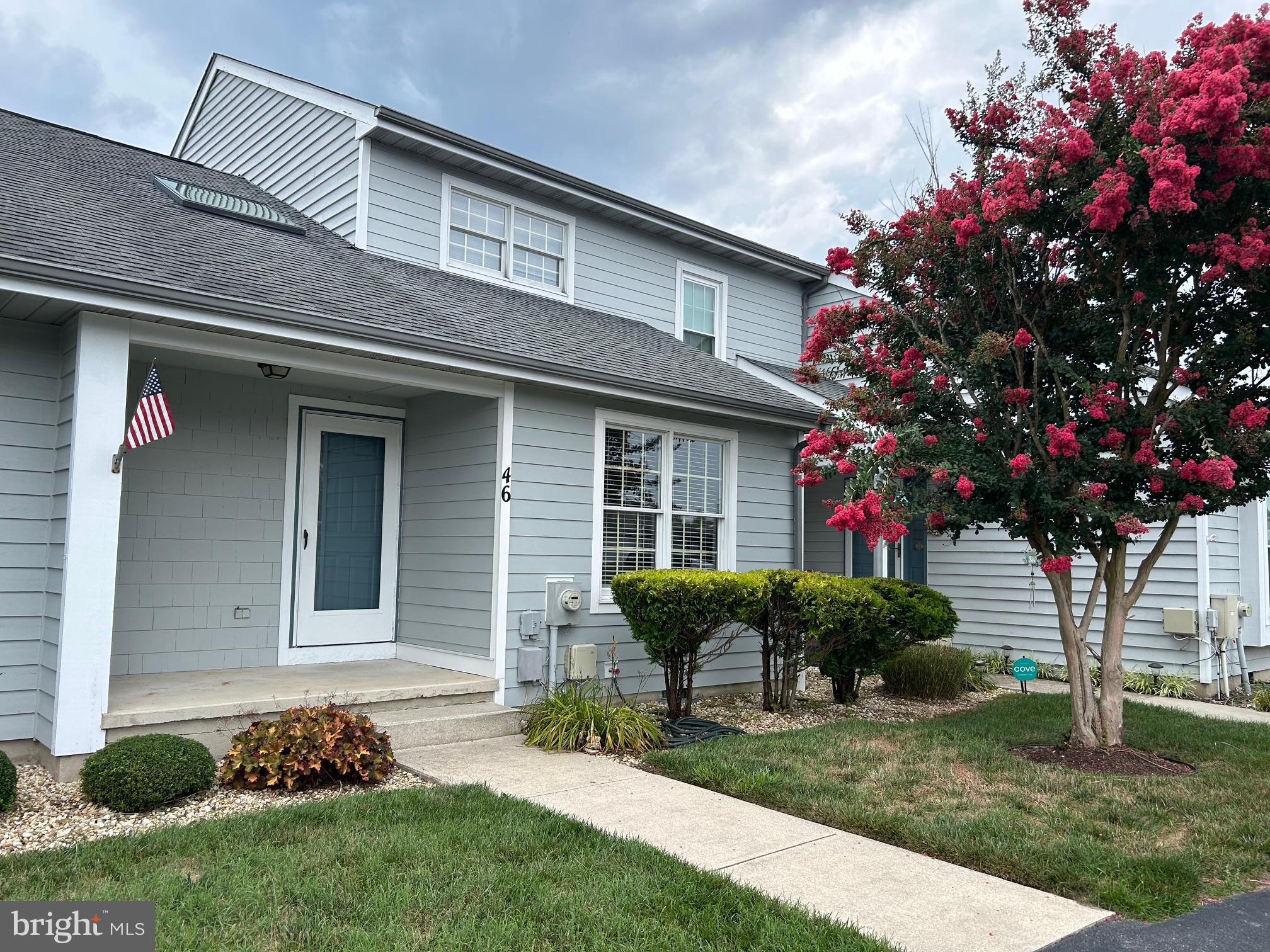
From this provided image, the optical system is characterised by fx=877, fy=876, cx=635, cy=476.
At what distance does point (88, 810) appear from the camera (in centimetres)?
459

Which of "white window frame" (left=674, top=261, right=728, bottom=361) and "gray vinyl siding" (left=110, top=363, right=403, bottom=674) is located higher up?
"white window frame" (left=674, top=261, right=728, bottom=361)

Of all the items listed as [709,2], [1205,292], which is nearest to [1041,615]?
[1205,292]

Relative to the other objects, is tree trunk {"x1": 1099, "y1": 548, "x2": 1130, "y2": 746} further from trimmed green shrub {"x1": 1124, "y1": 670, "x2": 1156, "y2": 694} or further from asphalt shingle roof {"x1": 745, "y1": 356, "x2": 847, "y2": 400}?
asphalt shingle roof {"x1": 745, "y1": 356, "x2": 847, "y2": 400}

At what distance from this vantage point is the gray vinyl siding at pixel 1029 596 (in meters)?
9.35

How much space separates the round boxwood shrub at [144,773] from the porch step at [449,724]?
4.46 ft

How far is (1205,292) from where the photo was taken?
569 cm

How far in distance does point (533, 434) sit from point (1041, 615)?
6733 millimetres

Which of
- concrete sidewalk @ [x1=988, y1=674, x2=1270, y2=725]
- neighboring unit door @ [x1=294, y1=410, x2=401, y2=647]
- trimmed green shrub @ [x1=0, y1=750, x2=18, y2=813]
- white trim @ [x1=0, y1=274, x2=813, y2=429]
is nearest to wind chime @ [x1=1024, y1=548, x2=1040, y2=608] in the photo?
concrete sidewalk @ [x1=988, y1=674, x2=1270, y2=725]

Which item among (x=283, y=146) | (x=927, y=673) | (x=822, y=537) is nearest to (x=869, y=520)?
(x=927, y=673)

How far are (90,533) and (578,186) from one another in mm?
6272

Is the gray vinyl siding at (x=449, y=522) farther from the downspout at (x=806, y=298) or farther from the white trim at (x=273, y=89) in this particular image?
the downspout at (x=806, y=298)

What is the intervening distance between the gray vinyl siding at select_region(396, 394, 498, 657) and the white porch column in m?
2.67

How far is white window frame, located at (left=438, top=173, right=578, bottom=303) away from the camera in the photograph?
9.01m

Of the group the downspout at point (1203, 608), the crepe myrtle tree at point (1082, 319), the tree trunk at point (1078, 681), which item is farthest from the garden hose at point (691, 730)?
the downspout at point (1203, 608)
